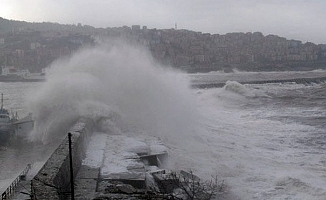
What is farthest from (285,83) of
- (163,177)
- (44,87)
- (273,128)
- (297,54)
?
(297,54)

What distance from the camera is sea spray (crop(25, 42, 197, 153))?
16.4 m

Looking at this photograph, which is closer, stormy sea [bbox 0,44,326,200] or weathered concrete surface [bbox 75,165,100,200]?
weathered concrete surface [bbox 75,165,100,200]

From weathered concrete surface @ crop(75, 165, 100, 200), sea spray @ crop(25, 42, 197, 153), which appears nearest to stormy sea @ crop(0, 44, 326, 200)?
sea spray @ crop(25, 42, 197, 153)

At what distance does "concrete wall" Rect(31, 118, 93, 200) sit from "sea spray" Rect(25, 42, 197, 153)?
4.77m

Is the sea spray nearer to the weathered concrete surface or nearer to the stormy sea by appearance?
the stormy sea

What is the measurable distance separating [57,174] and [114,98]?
1221 centimetres

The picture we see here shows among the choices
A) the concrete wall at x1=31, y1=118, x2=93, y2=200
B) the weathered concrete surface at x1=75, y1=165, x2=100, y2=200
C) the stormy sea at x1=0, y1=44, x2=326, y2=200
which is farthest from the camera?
the stormy sea at x1=0, y1=44, x2=326, y2=200

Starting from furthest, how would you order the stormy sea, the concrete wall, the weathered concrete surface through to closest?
1. the stormy sea
2. the weathered concrete surface
3. the concrete wall

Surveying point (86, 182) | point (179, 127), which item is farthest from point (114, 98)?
point (86, 182)

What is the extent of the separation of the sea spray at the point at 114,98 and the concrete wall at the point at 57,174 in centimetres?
477

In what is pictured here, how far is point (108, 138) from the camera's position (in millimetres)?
13930

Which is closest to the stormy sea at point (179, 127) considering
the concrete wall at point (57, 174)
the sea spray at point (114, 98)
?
the sea spray at point (114, 98)

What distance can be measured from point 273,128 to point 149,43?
275 feet

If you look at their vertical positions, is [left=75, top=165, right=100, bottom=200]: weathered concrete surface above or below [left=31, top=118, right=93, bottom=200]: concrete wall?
below
